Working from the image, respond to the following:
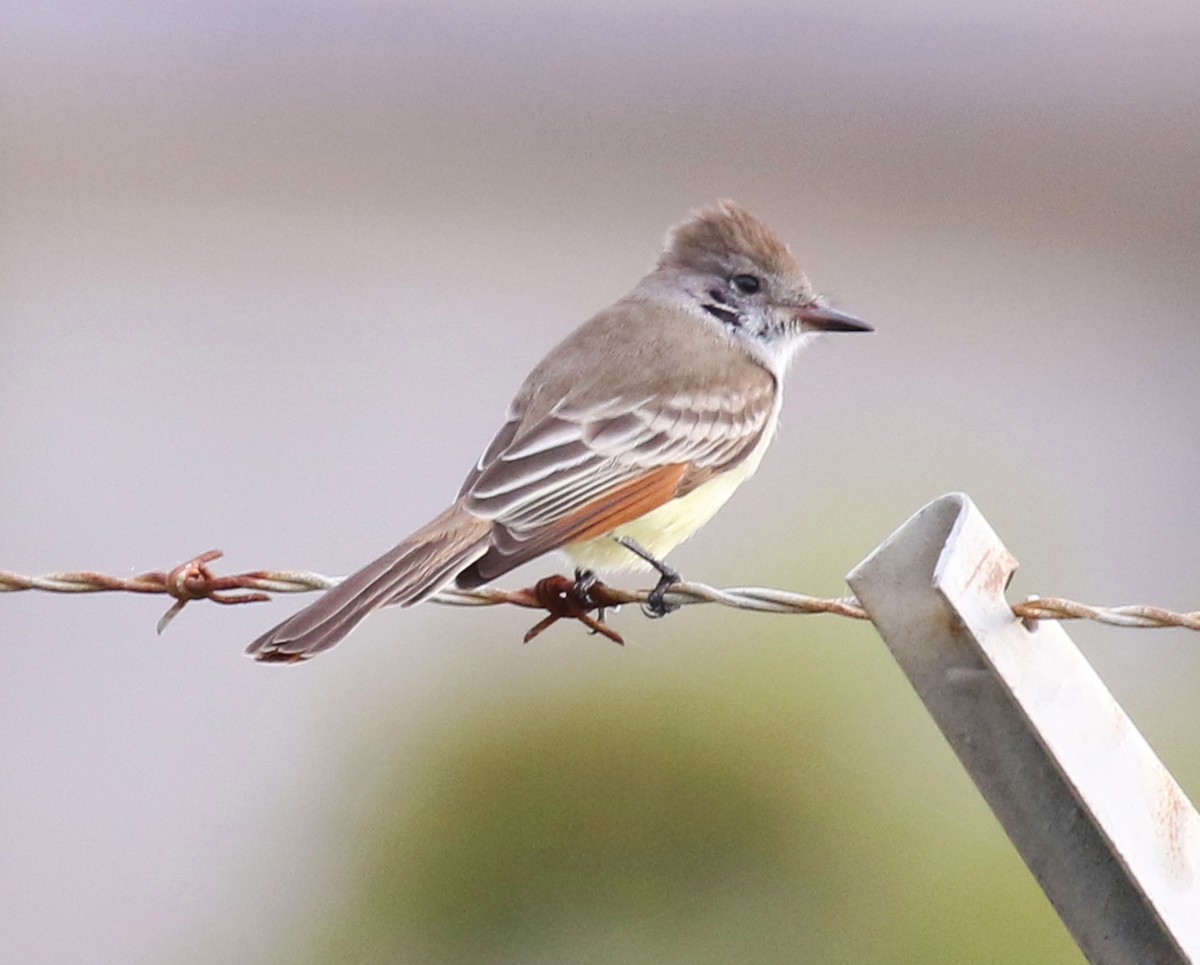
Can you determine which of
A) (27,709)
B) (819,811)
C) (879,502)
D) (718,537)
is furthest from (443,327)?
(819,811)

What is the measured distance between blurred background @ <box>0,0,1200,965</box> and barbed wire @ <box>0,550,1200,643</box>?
6.04 feet

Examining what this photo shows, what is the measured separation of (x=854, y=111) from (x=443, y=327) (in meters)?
6.66

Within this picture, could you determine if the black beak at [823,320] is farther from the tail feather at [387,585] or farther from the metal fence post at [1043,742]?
the metal fence post at [1043,742]

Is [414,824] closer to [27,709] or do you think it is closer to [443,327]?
[27,709]

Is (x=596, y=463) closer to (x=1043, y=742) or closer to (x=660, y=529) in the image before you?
(x=660, y=529)

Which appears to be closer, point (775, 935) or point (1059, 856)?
point (1059, 856)

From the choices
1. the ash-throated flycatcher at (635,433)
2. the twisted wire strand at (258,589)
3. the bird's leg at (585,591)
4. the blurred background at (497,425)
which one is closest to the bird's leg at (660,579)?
the ash-throated flycatcher at (635,433)

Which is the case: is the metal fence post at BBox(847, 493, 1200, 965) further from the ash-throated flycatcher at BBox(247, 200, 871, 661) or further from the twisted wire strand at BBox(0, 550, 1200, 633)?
the ash-throated flycatcher at BBox(247, 200, 871, 661)

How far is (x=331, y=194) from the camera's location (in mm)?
15758

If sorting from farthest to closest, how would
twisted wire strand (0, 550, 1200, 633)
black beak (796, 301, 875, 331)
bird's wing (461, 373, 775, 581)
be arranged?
black beak (796, 301, 875, 331), bird's wing (461, 373, 775, 581), twisted wire strand (0, 550, 1200, 633)

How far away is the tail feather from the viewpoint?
3805 mm

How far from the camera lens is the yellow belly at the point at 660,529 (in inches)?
187

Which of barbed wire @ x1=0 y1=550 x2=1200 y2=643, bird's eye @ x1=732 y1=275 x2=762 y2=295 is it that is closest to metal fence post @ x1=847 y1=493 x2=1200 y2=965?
barbed wire @ x1=0 y1=550 x2=1200 y2=643

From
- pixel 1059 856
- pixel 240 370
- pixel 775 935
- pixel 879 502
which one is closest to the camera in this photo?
pixel 1059 856
